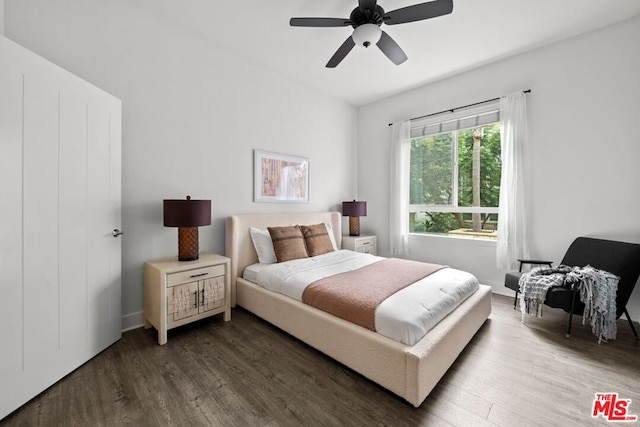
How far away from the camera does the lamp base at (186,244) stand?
8.21 ft

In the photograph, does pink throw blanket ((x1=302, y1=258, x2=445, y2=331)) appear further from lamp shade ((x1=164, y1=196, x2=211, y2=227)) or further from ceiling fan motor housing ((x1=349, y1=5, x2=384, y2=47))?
ceiling fan motor housing ((x1=349, y1=5, x2=384, y2=47))

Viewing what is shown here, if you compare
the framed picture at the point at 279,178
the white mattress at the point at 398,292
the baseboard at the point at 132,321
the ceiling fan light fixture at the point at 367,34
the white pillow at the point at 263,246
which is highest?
→ the ceiling fan light fixture at the point at 367,34

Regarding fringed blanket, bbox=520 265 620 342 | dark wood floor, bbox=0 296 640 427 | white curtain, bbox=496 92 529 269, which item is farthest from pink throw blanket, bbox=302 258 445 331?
white curtain, bbox=496 92 529 269

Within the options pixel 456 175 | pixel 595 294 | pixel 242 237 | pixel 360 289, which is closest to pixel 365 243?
pixel 456 175

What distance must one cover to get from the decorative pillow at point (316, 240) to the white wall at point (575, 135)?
2.02 meters

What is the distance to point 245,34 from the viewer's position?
282cm

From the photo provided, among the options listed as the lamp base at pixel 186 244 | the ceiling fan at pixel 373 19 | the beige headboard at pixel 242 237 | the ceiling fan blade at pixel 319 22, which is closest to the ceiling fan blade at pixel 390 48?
the ceiling fan at pixel 373 19

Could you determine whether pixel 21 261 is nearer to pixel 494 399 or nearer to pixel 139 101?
pixel 139 101

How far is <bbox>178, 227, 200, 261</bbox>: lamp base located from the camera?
250cm

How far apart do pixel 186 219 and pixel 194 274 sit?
50cm

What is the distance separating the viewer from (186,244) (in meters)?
2.51

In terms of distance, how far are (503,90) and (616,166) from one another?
1.47 meters

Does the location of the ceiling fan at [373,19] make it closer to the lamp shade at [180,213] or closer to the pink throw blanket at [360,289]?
the lamp shade at [180,213]

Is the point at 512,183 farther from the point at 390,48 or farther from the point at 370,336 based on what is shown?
the point at 370,336
